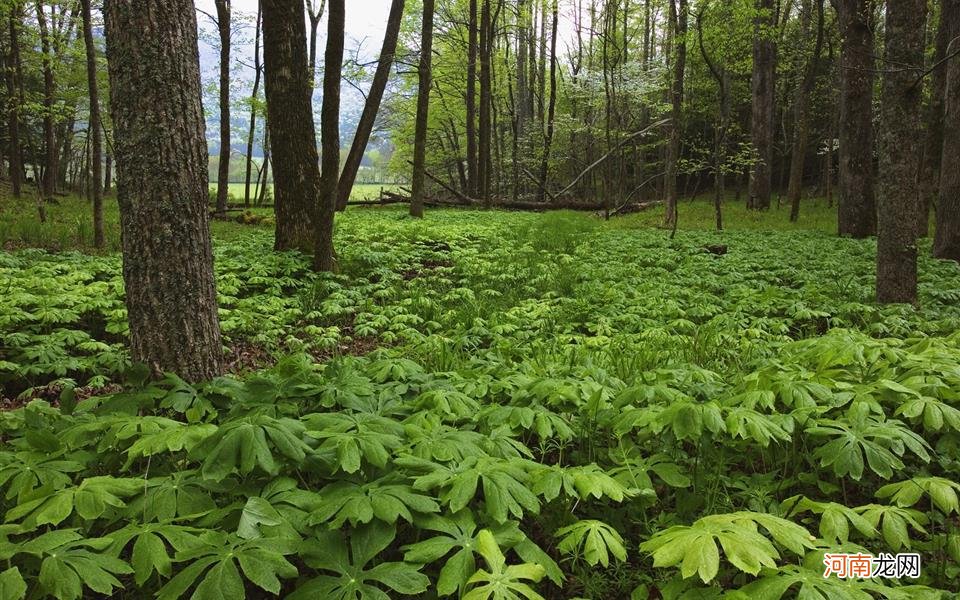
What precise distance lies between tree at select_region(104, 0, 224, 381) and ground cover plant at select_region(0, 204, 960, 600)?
394 millimetres

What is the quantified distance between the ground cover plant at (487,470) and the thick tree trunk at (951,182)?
5.99m

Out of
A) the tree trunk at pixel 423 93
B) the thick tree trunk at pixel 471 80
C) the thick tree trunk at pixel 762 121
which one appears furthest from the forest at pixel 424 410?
the thick tree trunk at pixel 762 121

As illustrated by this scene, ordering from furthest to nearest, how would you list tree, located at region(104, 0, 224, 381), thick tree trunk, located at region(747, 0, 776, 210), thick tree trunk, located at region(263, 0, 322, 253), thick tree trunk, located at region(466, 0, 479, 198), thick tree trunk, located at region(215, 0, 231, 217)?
thick tree trunk, located at region(747, 0, 776, 210) → thick tree trunk, located at region(466, 0, 479, 198) → thick tree trunk, located at region(215, 0, 231, 217) → thick tree trunk, located at region(263, 0, 322, 253) → tree, located at region(104, 0, 224, 381)

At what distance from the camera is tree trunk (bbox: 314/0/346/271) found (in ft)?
22.6

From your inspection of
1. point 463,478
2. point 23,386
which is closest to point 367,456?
point 463,478

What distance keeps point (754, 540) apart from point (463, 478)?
888 mm

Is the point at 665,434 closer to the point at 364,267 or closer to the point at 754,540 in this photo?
the point at 754,540

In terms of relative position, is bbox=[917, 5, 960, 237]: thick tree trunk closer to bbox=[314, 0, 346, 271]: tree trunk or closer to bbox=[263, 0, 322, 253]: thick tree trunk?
bbox=[314, 0, 346, 271]: tree trunk

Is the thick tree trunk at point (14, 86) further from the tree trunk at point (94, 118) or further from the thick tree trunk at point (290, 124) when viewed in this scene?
the thick tree trunk at point (290, 124)

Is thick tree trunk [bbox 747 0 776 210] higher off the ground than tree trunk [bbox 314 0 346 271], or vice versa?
thick tree trunk [bbox 747 0 776 210]

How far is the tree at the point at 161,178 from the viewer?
2.80 metres

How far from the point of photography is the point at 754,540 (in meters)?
1.42

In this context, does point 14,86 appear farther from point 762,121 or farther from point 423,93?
point 762,121
